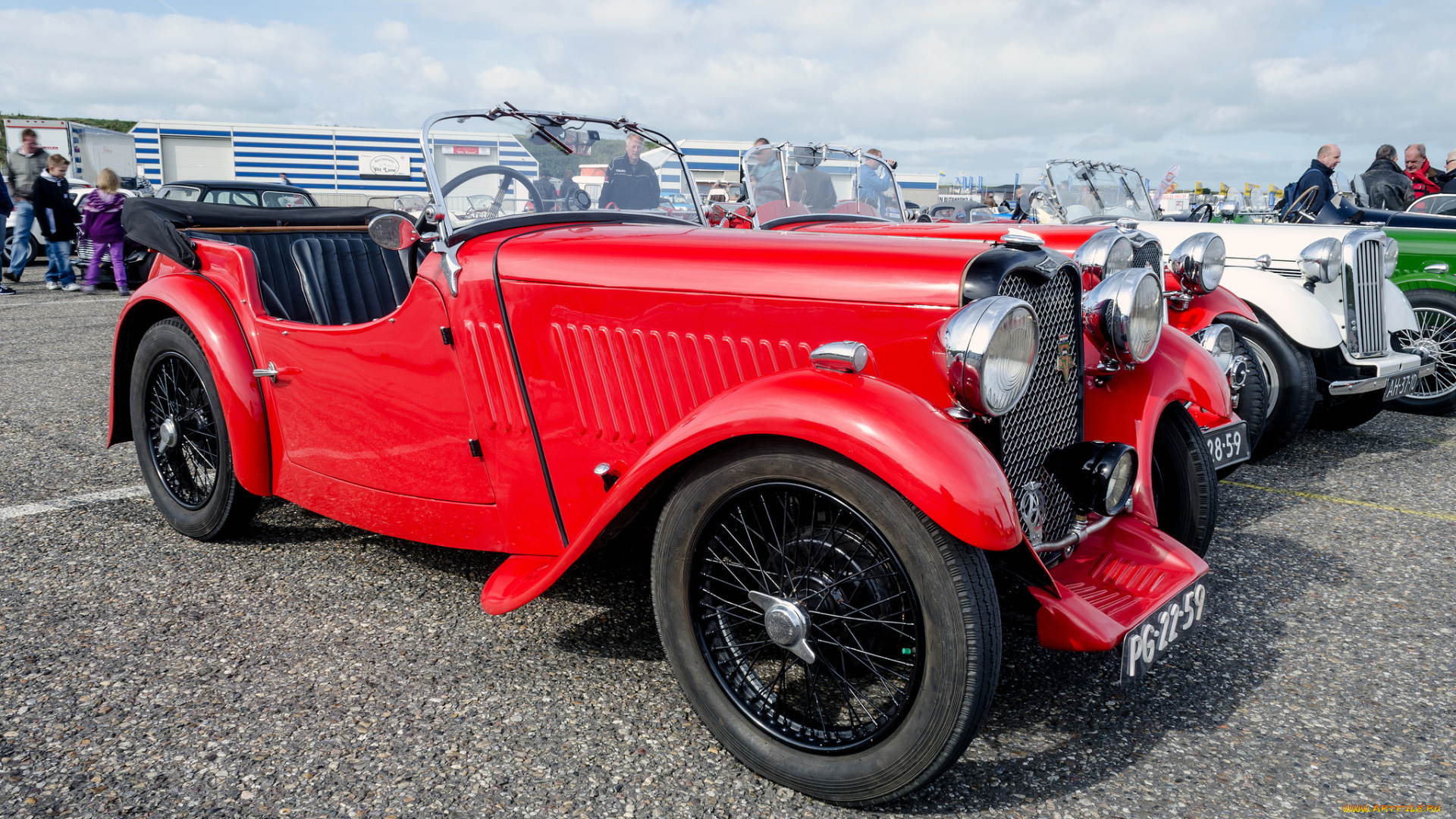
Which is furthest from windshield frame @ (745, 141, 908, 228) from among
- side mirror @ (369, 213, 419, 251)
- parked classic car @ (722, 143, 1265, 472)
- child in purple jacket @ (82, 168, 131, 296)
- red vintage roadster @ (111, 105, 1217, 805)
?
child in purple jacket @ (82, 168, 131, 296)

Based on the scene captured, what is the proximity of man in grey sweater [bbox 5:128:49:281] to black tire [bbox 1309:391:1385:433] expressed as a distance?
1343 cm

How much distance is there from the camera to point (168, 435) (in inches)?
142

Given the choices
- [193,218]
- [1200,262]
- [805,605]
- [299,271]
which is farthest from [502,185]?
[1200,262]

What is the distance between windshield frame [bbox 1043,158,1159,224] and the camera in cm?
716

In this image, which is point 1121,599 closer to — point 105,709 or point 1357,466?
point 105,709

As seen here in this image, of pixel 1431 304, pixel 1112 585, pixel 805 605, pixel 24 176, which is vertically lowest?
pixel 1112 585

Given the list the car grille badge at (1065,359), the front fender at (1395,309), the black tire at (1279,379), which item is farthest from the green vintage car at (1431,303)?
the car grille badge at (1065,359)

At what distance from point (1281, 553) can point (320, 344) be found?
3.58 m

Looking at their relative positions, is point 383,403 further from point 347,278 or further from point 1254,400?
point 1254,400

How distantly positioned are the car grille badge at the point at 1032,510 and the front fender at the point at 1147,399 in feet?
1.31

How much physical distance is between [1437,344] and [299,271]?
270 inches

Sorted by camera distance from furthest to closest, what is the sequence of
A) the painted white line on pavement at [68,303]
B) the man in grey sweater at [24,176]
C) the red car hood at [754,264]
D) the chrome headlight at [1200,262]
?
the man in grey sweater at [24,176]
the painted white line on pavement at [68,303]
the chrome headlight at [1200,262]
the red car hood at [754,264]

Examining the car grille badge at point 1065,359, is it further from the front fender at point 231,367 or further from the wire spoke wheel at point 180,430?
the wire spoke wheel at point 180,430

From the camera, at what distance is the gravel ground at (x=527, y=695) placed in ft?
6.64
